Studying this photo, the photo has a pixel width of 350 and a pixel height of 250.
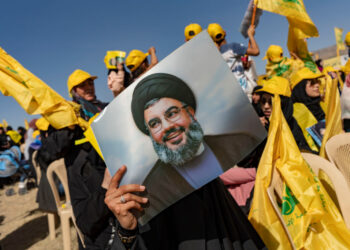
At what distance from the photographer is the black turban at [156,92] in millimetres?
811

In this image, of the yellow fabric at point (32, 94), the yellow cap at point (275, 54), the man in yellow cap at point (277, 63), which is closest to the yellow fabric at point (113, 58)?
the yellow fabric at point (32, 94)

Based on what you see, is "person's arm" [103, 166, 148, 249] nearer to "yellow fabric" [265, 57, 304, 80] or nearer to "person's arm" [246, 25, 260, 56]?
"person's arm" [246, 25, 260, 56]

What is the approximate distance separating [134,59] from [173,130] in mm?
1213

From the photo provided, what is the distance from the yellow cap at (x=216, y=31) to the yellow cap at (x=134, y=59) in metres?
2.18

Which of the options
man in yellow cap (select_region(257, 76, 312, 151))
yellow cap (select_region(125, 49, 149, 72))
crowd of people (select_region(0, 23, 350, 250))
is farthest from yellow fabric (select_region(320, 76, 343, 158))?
yellow cap (select_region(125, 49, 149, 72))

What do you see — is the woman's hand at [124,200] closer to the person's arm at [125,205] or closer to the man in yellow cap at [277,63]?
the person's arm at [125,205]

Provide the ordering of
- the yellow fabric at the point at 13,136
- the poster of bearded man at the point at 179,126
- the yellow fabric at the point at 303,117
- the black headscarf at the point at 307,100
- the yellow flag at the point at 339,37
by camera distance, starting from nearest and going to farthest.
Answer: the poster of bearded man at the point at 179,126 → the yellow fabric at the point at 303,117 → the black headscarf at the point at 307,100 → the yellow flag at the point at 339,37 → the yellow fabric at the point at 13,136

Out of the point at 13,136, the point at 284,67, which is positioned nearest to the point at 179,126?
the point at 284,67

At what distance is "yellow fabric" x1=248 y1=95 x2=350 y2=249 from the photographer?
1247 mm

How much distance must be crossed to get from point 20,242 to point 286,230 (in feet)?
14.8

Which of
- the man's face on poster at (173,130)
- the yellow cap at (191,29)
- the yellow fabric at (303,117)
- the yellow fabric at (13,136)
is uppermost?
the yellow fabric at (13,136)

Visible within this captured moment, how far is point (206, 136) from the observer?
2.70ft

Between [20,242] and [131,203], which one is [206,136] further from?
[20,242]

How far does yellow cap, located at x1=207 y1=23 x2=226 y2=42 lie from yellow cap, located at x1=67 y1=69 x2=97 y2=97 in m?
2.16
